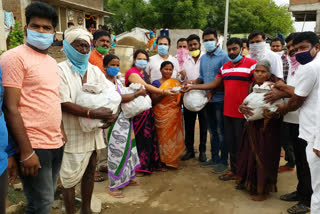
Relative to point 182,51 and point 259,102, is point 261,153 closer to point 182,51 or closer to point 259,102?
point 259,102

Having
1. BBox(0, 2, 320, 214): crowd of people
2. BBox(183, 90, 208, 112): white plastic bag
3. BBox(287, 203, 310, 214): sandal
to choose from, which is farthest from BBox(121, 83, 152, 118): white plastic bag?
BBox(287, 203, 310, 214): sandal

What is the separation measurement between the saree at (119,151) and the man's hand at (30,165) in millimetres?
1685

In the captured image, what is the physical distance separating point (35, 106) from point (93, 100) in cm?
53

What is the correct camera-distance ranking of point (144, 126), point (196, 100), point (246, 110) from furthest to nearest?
1. point (196, 100)
2. point (144, 126)
3. point (246, 110)

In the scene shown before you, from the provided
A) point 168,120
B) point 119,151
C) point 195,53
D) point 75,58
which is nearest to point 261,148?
point 168,120

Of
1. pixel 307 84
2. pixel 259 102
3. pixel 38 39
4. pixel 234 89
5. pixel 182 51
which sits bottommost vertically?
pixel 259 102

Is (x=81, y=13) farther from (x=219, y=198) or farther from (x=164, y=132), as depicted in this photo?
(x=219, y=198)

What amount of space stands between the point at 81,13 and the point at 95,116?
19715 mm

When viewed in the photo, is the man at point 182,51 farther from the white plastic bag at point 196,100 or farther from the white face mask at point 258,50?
the white face mask at point 258,50

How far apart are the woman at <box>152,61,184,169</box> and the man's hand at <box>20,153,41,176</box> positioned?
2.43 meters

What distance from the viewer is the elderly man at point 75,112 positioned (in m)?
2.27

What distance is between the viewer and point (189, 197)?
3.44m

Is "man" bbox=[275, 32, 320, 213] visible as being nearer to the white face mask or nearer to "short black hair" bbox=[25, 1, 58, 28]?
the white face mask

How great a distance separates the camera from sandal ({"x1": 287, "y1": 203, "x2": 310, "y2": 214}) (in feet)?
9.78
